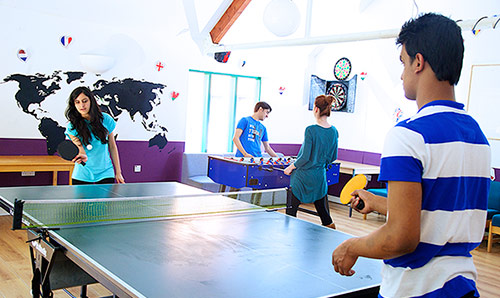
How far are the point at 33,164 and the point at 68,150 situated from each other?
6.37 ft

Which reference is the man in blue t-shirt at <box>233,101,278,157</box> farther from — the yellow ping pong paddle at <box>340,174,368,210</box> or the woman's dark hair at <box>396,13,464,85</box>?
the woman's dark hair at <box>396,13,464,85</box>

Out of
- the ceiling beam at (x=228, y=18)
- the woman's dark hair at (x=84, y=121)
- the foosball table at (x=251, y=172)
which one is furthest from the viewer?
the ceiling beam at (x=228, y=18)

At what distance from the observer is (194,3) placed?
6418 millimetres

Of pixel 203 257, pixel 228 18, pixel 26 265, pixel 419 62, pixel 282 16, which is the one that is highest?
pixel 228 18

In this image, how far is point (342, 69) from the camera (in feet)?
26.3

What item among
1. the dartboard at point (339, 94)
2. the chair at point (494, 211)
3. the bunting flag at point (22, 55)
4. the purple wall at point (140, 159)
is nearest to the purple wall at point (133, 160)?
the purple wall at point (140, 159)

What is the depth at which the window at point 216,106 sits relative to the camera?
24.9ft

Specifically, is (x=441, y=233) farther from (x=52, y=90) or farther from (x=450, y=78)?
(x=52, y=90)

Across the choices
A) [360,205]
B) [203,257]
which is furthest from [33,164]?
[360,205]

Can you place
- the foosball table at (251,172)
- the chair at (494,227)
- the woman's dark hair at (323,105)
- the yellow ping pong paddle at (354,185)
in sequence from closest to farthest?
1. the yellow ping pong paddle at (354,185)
2. the woman's dark hair at (323,105)
3. the foosball table at (251,172)
4. the chair at (494,227)

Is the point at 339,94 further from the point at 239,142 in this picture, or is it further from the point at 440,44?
the point at 440,44

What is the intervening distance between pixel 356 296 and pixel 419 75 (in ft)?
2.85

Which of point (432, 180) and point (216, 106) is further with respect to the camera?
point (216, 106)

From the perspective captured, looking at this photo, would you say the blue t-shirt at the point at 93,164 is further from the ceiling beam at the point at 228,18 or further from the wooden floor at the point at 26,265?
the ceiling beam at the point at 228,18
